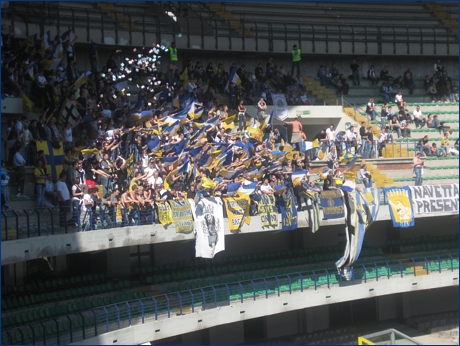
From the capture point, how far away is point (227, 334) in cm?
2281

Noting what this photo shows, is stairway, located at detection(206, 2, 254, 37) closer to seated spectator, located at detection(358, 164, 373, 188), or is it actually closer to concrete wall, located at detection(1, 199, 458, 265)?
seated spectator, located at detection(358, 164, 373, 188)

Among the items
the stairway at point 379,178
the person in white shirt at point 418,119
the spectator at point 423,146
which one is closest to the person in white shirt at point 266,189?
the stairway at point 379,178

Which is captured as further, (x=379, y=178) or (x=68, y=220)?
(x=379, y=178)

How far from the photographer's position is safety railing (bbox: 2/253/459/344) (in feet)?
52.9

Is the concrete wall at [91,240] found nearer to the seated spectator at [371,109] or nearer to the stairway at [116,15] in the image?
the seated spectator at [371,109]

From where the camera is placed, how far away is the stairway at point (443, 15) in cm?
3241

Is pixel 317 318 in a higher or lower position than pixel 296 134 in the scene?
lower

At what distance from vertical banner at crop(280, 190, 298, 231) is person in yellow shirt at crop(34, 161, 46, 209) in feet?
21.4

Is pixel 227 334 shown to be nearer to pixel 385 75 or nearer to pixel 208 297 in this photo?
pixel 208 297

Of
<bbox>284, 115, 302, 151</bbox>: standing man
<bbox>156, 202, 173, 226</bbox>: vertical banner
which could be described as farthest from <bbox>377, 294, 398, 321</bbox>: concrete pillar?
<bbox>156, 202, 173, 226</bbox>: vertical banner

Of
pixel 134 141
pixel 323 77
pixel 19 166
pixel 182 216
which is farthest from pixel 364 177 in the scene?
pixel 19 166

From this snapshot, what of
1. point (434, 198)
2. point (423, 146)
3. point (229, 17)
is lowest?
point (434, 198)

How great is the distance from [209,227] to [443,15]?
19025 millimetres

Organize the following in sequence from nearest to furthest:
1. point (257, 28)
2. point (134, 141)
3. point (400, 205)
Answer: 1. point (134, 141)
2. point (400, 205)
3. point (257, 28)
